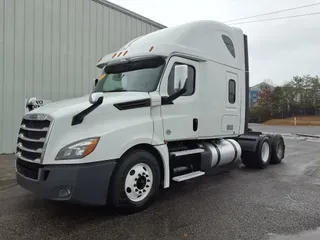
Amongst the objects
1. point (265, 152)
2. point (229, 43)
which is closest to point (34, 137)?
point (229, 43)

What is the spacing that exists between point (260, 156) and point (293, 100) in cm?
5195

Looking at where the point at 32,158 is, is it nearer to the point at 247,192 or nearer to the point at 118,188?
the point at 118,188

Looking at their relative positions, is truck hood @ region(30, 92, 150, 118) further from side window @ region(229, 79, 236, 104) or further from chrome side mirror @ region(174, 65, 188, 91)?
side window @ region(229, 79, 236, 104)

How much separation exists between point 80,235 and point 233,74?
520cm

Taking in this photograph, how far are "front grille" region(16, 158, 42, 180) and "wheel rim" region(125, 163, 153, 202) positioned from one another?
1.30m

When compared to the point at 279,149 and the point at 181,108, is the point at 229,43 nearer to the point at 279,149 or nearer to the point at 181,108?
the point at 181,108

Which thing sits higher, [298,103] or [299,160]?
[298,103]

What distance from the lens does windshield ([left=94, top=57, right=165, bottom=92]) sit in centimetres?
509

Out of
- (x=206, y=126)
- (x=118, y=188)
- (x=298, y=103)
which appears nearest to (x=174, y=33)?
(x=206, y=126)

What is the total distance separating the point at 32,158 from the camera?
418cm

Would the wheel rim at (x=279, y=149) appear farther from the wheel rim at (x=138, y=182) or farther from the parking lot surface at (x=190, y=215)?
the wheel rim at (x=138, y=182)

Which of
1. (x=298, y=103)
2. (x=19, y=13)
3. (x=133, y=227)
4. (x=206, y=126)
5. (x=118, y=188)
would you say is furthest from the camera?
(x=298, y=103)

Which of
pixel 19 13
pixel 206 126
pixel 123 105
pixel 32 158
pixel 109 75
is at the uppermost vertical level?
pixel 19 13

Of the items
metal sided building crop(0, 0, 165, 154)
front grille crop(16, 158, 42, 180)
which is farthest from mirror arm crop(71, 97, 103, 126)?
metal sided building crop(0, 0, 165, 154)
